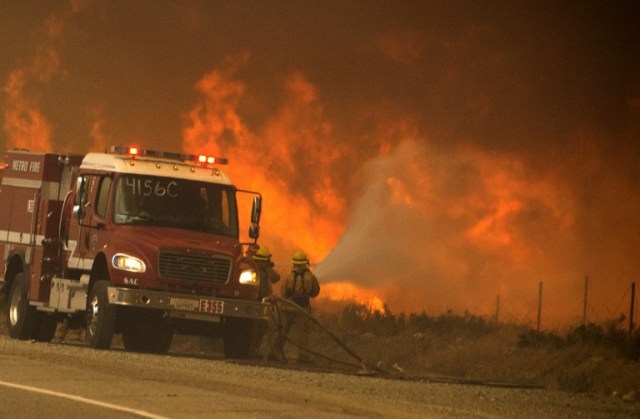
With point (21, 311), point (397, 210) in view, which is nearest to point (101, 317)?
point (21, 311)

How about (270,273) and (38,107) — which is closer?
(270,273)

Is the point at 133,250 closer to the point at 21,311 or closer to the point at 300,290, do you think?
the point at 21,311

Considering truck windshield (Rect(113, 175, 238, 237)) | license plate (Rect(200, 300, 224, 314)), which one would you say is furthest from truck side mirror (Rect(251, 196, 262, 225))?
license plate (Rect(200, 300, 224, 314))

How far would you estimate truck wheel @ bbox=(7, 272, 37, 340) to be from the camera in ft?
86.8

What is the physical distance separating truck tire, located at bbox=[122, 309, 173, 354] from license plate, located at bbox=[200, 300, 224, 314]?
911mm

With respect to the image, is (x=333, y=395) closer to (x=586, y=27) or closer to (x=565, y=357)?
(x=565, y=357)

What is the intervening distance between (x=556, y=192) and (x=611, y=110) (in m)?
2.64

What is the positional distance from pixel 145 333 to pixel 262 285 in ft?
7.92

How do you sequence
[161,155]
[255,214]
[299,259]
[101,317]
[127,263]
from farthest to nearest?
[299,259] → [161,155] → [255,214] → [101,317] → [127,263]

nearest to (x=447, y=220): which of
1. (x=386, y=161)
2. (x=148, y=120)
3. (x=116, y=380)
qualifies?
(x=386, y=161)

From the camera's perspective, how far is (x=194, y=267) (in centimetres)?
2380

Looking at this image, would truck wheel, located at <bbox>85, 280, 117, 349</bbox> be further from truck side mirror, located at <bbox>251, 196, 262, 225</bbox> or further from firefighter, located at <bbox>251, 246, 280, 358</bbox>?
truck side mirror, located at <bbox>251, 196, 262, 225</bbox>

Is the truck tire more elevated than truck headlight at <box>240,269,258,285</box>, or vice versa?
truck headlight at <box>240,269,258,285</box>

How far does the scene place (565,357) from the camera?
1035 inches
